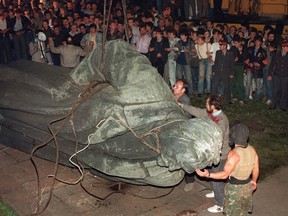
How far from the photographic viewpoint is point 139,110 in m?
5.31

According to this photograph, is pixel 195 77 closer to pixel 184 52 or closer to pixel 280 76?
pixel 184 52

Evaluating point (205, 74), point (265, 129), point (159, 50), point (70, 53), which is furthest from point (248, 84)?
point (70, 53)

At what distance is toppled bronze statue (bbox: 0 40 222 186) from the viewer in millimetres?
4715

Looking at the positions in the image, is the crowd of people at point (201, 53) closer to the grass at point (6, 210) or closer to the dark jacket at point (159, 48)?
the dark jacket at point (159, 48)

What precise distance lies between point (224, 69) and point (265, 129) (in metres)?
2.24

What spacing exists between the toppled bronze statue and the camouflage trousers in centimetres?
70

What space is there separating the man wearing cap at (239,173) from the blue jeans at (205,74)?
663 cm

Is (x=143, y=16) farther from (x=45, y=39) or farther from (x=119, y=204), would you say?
(x=119, y=204)

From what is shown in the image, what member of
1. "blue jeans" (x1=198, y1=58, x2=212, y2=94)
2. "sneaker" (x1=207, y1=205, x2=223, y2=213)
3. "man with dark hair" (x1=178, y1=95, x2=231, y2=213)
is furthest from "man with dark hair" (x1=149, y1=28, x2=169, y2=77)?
"sneaker" (x1=207, y1=205, x2=223, y2=213)

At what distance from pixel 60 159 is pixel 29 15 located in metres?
10.8

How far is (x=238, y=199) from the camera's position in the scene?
17.8ft

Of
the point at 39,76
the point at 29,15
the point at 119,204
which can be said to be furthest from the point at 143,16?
the point at 119,204

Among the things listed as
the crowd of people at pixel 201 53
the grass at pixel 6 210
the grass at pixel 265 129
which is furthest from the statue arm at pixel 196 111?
the crowd of people at pixel 201 53

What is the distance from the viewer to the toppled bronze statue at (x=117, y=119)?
15.5 ft
